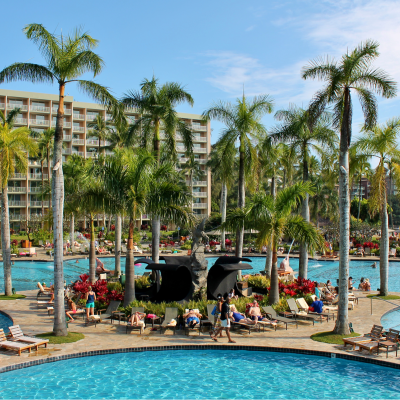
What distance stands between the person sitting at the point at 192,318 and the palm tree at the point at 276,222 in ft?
12.6

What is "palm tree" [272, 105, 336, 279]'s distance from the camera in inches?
856

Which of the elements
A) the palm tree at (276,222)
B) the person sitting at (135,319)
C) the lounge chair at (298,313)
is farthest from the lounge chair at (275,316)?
the person sitting at (135,319)

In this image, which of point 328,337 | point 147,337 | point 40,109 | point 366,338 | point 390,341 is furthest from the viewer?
point 40,109

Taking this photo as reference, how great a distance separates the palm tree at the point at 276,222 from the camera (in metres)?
17.2

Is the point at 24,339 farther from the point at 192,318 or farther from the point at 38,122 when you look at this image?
the point at 38,122

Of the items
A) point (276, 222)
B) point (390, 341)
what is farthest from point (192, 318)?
point (390, 341)

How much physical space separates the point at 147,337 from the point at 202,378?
11.9ft

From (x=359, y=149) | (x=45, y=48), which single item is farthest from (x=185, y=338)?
(x=359, y=149)

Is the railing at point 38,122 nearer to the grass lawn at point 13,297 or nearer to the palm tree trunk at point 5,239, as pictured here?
the palm tree trunk at point 5,239

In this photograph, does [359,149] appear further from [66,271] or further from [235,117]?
[66,271]

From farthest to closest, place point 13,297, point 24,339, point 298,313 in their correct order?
point 13,297, point 298,313, point 24,339

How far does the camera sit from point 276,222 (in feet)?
57.0

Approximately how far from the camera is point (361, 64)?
1462 centimetres

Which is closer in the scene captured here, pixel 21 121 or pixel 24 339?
pixel 24 339
